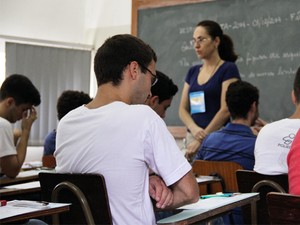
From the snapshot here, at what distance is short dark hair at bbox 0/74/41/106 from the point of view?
344 centimetres

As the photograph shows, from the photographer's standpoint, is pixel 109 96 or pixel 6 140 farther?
pixel 6 140

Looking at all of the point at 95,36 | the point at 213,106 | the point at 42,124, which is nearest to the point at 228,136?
the point at 213,106

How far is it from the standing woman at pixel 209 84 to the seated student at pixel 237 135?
0.71 metres

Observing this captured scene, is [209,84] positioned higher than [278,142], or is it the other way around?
[209,84]

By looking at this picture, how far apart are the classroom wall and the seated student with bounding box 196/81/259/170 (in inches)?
133

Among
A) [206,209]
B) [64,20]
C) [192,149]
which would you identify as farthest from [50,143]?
[64,20]

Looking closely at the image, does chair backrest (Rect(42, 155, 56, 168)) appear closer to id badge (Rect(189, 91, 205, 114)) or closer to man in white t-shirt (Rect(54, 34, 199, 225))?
id badge (Rect(189, 91, 205, 114))

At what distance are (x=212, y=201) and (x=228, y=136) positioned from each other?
1.14m

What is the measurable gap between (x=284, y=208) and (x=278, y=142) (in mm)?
923

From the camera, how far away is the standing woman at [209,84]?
391 cm

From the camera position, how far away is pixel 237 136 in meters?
2.99

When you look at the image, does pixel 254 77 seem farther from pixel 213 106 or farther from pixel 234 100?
pixel 234 100

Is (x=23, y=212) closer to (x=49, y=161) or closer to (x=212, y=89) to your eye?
(x=49, y=161)

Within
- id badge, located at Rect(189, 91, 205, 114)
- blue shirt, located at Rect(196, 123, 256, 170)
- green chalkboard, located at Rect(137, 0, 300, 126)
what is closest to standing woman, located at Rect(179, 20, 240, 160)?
id badge, located at Rect(189, 91, 205, 114)
